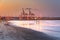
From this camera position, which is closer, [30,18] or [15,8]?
[30,18]

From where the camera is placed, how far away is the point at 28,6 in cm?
573

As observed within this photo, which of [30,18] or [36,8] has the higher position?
[36,8]

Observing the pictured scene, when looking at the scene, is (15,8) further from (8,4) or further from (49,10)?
(49,10)

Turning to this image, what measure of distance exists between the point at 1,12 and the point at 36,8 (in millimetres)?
1433

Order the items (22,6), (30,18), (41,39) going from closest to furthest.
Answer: (41,39), (30,18), (22,6)

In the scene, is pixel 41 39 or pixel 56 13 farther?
pixel 56 13

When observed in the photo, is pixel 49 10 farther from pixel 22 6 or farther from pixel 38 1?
pixel 22 6

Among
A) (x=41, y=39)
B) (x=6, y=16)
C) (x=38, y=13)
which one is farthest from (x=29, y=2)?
(x=41, y=39)

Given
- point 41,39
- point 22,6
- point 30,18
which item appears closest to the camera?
point 41,39

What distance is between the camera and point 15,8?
5762mm

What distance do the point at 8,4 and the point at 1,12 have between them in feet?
1.42

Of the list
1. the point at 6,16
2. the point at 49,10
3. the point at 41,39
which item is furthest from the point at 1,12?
the point at 41,39

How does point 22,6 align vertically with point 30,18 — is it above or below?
Result: above

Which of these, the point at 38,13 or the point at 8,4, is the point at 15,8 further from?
the point at 38,13
